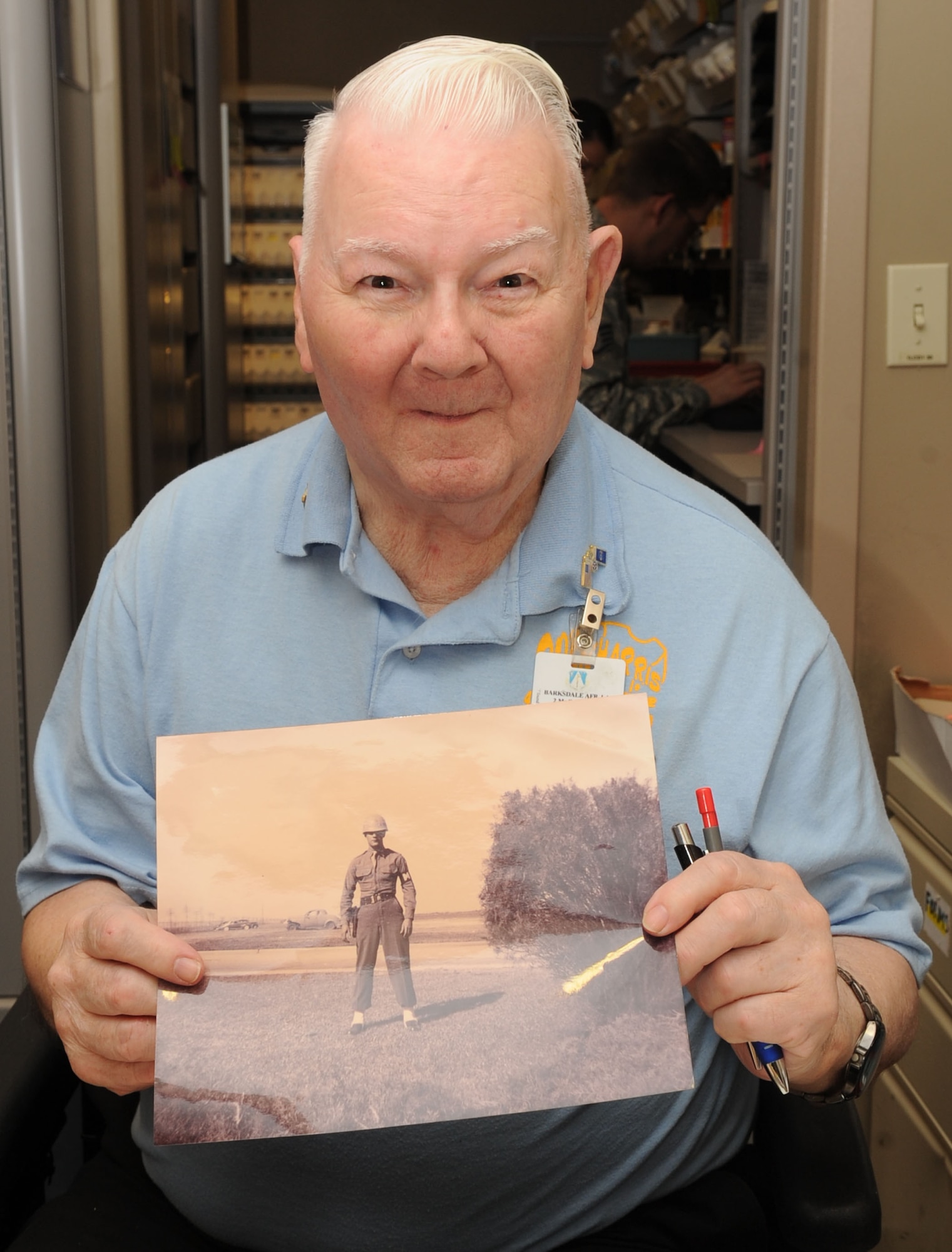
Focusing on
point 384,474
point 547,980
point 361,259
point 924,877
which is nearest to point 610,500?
point 384,474

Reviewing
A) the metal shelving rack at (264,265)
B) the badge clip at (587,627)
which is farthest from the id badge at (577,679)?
the metal shelving rack at (264,265)

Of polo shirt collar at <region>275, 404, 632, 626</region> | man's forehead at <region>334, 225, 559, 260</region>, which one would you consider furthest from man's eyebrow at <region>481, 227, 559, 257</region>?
polo shirt collar at <region>275, 404, 632, 626</region>

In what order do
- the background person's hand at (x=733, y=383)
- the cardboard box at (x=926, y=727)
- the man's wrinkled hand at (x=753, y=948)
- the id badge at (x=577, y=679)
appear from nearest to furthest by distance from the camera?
the man's wrinkled hand at (x=753, y=948) → the id badge at (x=577, y=679) → the cardboard box at (x=926, y=727) → the background person's hand at (x=733, y=383)

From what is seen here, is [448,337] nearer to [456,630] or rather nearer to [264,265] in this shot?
[456,630]

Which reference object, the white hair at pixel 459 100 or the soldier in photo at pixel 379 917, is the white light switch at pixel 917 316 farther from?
the soldier in photo at pixel 379 917

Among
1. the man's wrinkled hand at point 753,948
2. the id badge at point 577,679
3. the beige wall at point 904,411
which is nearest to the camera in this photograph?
the man's wrinkled hand at point 753,948

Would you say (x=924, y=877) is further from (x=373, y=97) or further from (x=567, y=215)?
(x=373, y=97)

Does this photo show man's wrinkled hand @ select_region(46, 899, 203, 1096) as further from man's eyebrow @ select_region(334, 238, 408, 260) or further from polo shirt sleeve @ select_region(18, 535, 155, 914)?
man's eyebrow @ select_region(334, 238, 408, 260)

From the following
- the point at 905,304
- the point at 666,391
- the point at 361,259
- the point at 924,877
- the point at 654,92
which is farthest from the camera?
the point at 654,92
